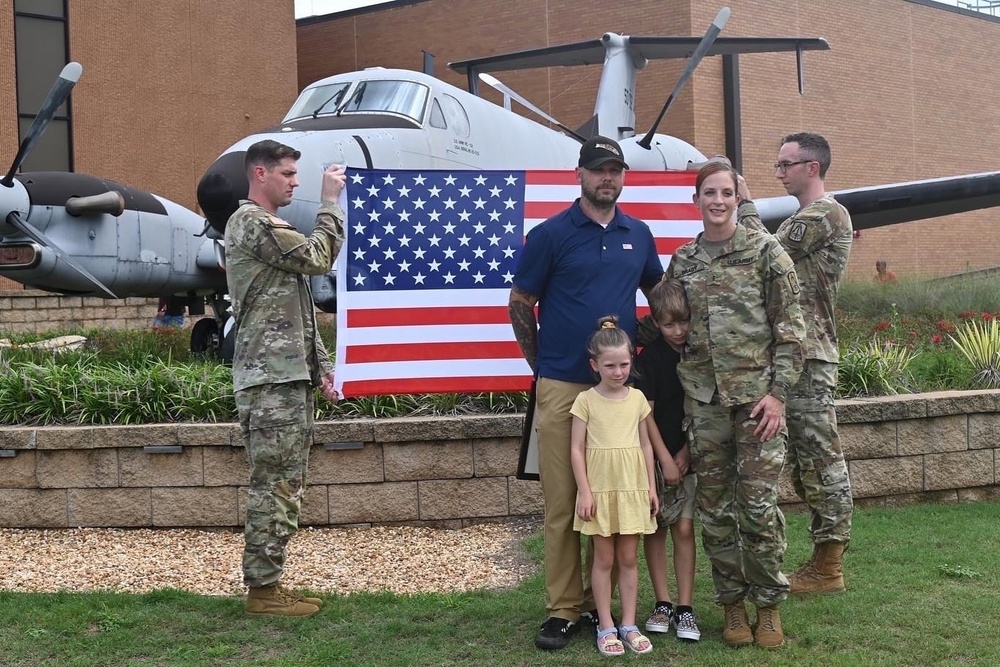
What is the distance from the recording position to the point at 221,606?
4.85 m

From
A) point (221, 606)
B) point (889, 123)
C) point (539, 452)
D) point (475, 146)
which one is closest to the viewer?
point (539, 452)

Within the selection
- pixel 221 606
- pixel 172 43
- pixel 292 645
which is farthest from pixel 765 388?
pixel 172 43

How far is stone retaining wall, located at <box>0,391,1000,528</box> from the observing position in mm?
6508

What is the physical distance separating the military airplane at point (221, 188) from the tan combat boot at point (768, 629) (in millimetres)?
6155

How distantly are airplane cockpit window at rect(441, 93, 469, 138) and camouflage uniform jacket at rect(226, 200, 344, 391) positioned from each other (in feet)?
23.4

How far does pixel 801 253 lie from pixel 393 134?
6462mm

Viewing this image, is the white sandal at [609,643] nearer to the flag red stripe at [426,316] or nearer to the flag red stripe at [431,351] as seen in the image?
the flag red stripe at [431,351]

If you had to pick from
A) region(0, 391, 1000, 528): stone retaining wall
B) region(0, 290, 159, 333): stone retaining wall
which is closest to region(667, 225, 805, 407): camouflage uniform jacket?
region(0, 391, 1000, 528): stone retaining wall

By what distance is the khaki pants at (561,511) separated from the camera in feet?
14.1

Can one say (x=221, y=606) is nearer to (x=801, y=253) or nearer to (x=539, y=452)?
(x=539, y=452)

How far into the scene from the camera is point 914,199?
14.6 meters

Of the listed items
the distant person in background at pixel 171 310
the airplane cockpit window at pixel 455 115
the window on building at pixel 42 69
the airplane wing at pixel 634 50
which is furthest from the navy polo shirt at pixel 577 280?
the window on building at pixel 42 69

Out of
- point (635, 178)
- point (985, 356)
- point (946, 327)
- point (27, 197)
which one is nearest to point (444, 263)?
point (635, 178)

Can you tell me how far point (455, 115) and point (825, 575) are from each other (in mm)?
8105
